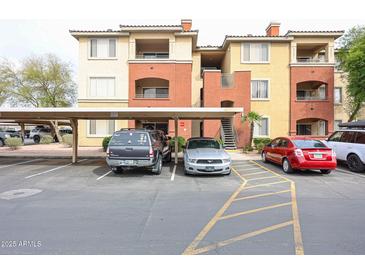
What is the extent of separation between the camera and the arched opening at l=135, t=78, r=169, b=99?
2387 cm

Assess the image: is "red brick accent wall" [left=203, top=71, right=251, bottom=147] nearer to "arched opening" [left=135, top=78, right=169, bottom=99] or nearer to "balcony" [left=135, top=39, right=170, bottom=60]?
"arched opening" [left=135, top=78, right=169, bottom=99]

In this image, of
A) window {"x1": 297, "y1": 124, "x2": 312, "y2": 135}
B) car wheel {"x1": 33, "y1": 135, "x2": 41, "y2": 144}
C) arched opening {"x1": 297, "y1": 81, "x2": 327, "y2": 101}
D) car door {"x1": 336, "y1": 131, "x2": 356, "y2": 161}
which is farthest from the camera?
car wheel {"x1": 33, "y1": 135, "x2": 41, "y2": 144}

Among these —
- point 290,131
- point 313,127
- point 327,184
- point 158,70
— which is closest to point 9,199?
point 327,184

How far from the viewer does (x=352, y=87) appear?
2028 cm

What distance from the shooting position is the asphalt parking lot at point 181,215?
4.04 m

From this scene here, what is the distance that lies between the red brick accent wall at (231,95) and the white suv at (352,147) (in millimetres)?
9372

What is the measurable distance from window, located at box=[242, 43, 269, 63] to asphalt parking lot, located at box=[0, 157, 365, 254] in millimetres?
15986

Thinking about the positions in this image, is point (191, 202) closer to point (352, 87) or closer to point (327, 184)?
point (327, 184)

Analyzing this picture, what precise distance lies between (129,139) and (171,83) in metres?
13.5

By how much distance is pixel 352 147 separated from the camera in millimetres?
11719

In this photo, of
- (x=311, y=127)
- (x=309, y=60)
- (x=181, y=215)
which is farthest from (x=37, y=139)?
(x=309, y=60)

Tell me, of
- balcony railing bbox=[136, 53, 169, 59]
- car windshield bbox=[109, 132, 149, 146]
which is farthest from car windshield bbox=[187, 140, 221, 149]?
balcony railing bbox=[136, 53, 169, 59]

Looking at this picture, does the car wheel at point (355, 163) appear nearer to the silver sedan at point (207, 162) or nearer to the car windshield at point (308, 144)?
the car windshield at point (308, 144)

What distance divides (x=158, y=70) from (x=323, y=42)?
15132mm
